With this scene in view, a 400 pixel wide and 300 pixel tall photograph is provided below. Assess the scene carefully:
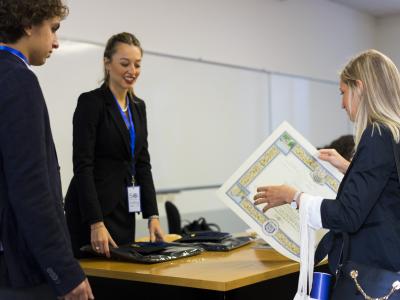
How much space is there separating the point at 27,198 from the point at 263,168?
98 centimetres

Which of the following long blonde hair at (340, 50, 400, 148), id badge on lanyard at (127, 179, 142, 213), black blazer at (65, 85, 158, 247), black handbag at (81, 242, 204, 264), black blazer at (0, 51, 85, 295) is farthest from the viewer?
id badge on lanyard at (127, 179, 142, 213)

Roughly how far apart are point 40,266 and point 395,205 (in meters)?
0.98

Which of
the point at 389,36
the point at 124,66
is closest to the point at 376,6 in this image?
the point at 389,36

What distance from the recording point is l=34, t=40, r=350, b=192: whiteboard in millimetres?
Result: 3990

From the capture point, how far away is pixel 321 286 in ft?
5.73

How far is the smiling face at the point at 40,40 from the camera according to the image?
1543 millimetres

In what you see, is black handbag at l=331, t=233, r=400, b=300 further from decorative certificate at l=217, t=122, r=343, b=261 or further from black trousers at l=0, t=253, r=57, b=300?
black trousers at l=0, t=253, r=57, b=300

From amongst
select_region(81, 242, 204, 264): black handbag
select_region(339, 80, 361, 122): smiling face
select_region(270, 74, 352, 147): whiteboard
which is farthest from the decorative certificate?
select_region(270, 74, 352, 147): whiteboard

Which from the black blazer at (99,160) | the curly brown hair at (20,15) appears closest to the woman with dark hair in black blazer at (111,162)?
the black blazer at (99,160)

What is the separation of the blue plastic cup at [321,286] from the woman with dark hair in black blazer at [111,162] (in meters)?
0.79

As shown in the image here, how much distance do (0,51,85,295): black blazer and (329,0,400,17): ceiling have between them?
6.04 m

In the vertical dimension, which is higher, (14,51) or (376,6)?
(376,6)

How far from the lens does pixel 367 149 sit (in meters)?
1.66

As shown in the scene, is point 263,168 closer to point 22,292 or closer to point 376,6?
point 22,292
